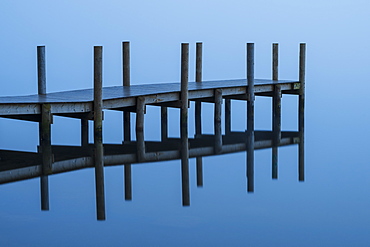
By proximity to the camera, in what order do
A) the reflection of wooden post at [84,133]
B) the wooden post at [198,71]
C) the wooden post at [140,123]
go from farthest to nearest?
the wooden post at [198,71] < the reflection of wooden post at [84,133] < the wooden post at [140,123]

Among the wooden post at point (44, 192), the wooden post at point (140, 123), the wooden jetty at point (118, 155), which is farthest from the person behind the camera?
the wooden post at point (140, 123)

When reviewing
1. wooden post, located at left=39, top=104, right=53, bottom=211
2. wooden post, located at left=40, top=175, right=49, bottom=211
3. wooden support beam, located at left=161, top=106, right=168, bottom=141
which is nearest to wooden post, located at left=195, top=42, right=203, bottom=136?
wooden support beam, located at left=161, top=106, right=168, bottom=141

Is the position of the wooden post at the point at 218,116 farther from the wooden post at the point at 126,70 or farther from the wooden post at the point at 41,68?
the wooden post at the point at 41,68

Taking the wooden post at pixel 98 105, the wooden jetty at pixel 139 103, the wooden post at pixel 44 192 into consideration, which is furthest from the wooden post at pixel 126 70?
the wooden post at pixel 44 192

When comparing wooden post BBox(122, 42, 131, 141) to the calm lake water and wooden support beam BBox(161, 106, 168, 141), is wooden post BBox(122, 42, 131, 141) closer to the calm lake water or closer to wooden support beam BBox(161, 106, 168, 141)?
the calm lake water

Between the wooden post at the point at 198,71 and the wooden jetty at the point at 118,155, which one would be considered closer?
the wooden jetty at the point at 118,155

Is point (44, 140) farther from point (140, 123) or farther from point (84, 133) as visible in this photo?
point (84, 133)

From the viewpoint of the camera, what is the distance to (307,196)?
38.7 ft

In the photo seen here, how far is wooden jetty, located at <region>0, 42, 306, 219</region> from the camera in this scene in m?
13.7

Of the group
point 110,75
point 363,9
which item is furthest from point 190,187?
point 363,9

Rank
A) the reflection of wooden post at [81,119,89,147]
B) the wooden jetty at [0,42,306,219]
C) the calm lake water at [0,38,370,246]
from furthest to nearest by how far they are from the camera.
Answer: the reflection of wooden post at [81,119,89,147] < the wooden jetty at [0,42,306,219] < the calm lake water at [0,38,370,246]

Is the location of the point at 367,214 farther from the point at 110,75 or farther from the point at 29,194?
the point at 110,75

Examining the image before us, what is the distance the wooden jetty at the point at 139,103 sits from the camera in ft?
45.0

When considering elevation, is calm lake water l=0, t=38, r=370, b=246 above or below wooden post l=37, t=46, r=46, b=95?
below
